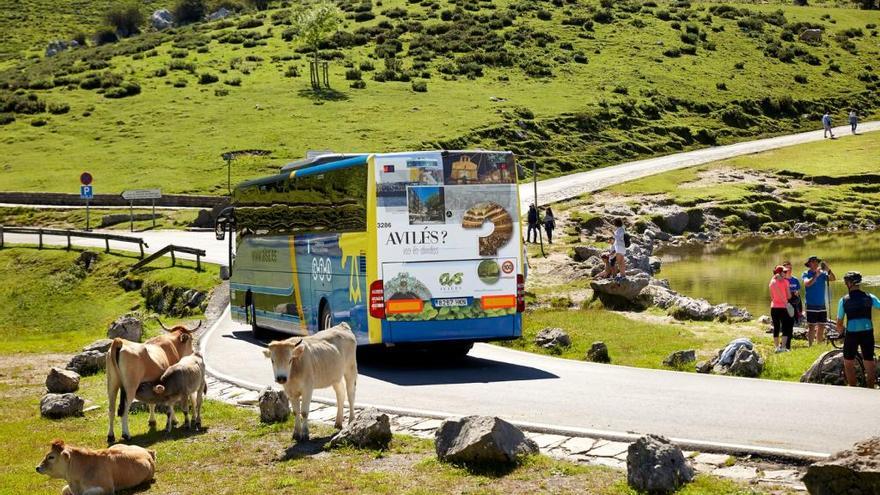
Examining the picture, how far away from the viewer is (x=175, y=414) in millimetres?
18500

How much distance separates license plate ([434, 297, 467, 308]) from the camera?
2234 centimetres

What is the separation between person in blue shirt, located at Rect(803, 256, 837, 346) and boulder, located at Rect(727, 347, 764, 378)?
13.9 ft

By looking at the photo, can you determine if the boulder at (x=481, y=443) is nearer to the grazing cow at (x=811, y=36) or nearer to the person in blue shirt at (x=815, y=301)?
the person in blue shirt at (x=815, y=301)

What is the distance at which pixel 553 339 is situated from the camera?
26547 millimetres

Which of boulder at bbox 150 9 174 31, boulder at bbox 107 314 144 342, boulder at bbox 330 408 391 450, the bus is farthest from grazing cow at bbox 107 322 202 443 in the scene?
boulder at bbox 150 9 174 31

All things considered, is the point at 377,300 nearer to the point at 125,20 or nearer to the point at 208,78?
the point at 208,78

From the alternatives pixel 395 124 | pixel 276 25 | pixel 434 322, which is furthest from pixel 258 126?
pixel 434 322

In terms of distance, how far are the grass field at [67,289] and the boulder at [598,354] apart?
18.8 metres

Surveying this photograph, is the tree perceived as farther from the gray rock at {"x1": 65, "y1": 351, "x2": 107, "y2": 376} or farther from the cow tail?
the cow tail

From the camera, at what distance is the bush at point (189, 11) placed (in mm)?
186250

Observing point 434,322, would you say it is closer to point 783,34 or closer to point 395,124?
point 395,124

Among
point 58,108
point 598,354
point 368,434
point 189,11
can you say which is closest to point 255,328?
point 598,354

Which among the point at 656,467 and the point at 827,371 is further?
the point at 827,371

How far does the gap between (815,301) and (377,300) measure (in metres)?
10.5
